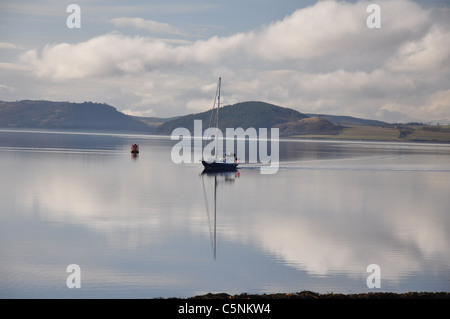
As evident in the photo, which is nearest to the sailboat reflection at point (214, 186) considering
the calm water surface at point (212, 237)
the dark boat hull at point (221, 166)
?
the calm water surface at point (212, 237)

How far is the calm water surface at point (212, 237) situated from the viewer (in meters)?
19.7

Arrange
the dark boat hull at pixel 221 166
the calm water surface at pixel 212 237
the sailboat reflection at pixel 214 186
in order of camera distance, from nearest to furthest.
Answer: the calm water surface at pixel 212 237
the sailboat reflection at pixel 214 186
the dark boat hull at pixel 221 166

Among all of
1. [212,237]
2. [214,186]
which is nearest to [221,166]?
[214,186]

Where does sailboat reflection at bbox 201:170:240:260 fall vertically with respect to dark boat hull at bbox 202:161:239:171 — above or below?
below

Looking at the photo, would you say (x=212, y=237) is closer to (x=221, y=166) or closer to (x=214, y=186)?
(x=214, y=186)

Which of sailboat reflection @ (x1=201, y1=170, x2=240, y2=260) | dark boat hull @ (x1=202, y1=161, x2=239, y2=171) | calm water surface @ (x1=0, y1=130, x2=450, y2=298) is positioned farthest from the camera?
dark boat hull @ (x1=202, y1=161, x2=239, y2=171)

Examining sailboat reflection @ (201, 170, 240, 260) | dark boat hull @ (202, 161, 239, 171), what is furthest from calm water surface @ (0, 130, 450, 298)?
dark boat hull @ (202, 161, 239, 171)

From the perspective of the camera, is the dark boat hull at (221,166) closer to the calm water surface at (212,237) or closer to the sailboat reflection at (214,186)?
the sailboat reflection at (214,186)

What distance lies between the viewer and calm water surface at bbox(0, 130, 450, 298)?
19.7 m

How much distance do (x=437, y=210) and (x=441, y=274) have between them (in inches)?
837

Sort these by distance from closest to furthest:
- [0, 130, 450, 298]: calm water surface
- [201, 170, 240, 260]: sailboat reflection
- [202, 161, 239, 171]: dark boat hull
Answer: [0, 130, 450, 298]: calm water surface < [201, 170, 240, 260]: sailboat reflection < [202, 161, 239, 171]: dark boat hull

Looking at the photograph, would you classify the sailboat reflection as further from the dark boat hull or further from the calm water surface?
the dark boat hull

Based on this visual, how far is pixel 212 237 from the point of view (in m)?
28.3
